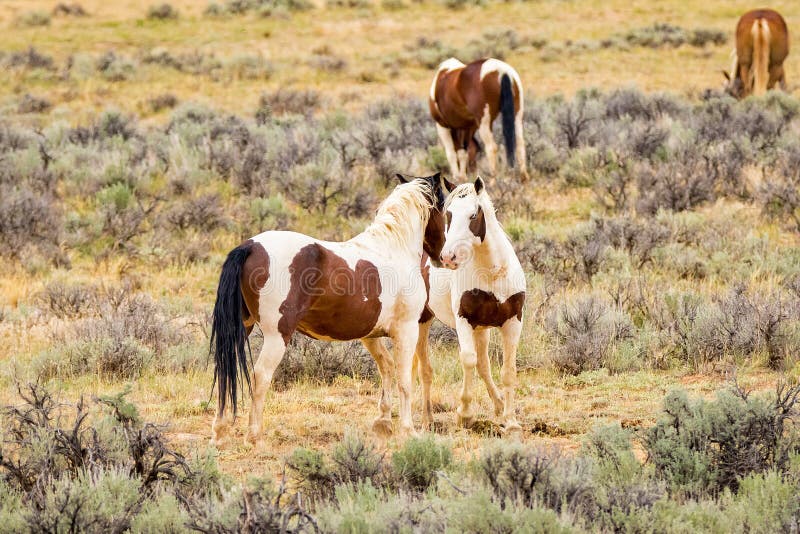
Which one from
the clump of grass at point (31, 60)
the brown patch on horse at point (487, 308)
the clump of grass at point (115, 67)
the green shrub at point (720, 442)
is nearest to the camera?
the green shrub at point (720, 442)

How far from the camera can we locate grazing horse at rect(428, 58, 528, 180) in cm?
1348

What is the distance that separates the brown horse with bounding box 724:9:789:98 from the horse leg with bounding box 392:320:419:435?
14533 millimetres

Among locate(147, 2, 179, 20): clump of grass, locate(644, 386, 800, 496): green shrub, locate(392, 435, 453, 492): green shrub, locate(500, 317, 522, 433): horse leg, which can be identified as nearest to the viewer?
locate(644, 386, 800, 496): green shrub

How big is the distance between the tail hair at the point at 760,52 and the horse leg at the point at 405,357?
1466 centimetres

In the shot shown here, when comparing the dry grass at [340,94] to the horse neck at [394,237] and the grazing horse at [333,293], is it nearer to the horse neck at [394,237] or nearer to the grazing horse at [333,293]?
the grazing horse at [333,293]

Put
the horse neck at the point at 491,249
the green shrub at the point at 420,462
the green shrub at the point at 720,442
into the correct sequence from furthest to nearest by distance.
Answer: the horse neck at the point at 491,249, the green shrub at the point at 420,462, the green shrub at the point at 720,442

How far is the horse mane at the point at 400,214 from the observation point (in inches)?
244

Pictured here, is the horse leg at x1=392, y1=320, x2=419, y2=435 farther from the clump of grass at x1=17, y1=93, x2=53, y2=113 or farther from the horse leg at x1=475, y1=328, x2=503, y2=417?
the clump of grass at x1=17, y1=93, x2=53, y2=113

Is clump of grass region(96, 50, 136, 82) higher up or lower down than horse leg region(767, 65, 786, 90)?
higher up

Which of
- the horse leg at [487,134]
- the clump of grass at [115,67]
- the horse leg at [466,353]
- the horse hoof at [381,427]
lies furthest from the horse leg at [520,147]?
the clump of grass at [115,67]

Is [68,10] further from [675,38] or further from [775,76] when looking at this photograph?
[775,76]

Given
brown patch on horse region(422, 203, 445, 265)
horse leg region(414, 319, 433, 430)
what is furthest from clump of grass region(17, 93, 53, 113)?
brown patch on horse region(422, 203, 445, 265)

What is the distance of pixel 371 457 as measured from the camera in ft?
16.4

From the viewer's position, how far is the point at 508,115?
1334 centimetres
